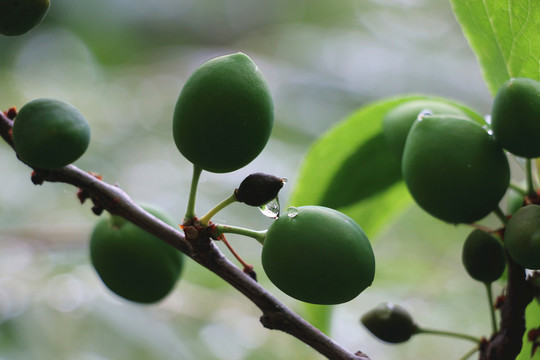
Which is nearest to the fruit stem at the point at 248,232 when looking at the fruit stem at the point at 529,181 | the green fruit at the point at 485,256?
the green fruit at the point at 485,256

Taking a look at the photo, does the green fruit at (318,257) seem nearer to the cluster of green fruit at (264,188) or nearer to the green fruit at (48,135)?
the cluster of green fruit at (264,188)

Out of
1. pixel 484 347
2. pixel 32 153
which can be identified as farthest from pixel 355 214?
pixel 32 153

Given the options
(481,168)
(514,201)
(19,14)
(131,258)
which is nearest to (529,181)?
(514,201)

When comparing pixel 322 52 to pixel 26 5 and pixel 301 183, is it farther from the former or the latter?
pixel 26 5

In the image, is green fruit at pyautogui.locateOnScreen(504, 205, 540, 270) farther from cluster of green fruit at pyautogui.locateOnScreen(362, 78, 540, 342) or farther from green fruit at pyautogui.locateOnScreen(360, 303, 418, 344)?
green fruit at pyautogui.locateOnScreen(360, 303, 418, 344)

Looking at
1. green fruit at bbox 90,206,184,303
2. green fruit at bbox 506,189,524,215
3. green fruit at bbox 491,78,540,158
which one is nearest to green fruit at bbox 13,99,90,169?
green fruit at bbox 90,206,184,303

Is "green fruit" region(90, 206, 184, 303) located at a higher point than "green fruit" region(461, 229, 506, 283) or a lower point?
lower

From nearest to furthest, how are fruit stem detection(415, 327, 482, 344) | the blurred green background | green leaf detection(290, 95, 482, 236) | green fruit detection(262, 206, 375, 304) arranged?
green fruit detection(262, 206, 375, 304) → fruit stem detection(415, 327, 482, 344) → green leaf detection(290, 95, 482, 236) → the blurred green background
